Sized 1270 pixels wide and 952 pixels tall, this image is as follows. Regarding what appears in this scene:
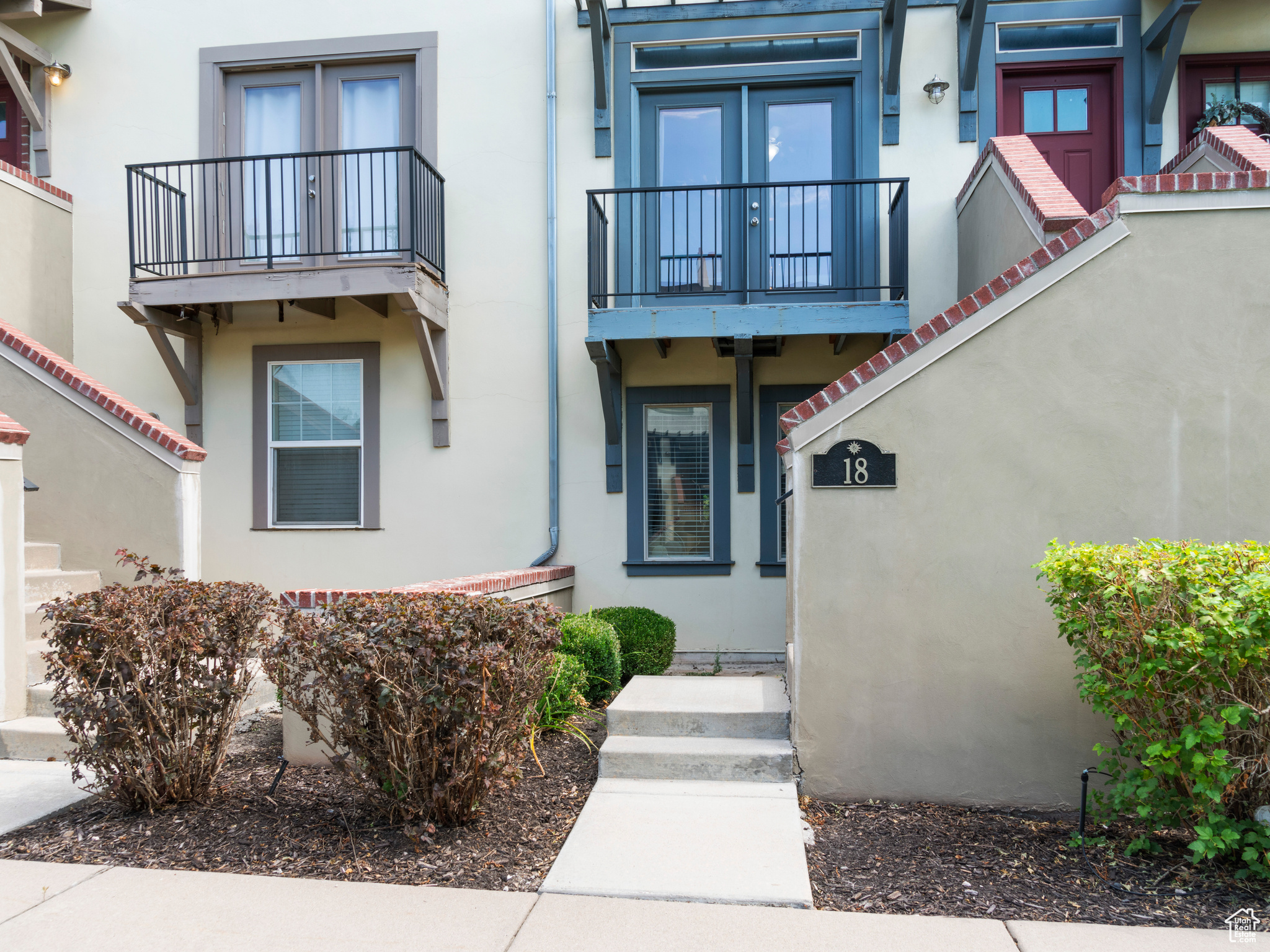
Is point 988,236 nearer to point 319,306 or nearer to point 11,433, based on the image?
point 319,306

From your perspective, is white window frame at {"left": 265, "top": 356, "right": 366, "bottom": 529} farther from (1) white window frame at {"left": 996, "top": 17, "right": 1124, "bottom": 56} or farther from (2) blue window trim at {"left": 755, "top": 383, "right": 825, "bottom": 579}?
(1) white window frame at {"left": 996, "top": 17, "right": 1124, "bottom": 56}

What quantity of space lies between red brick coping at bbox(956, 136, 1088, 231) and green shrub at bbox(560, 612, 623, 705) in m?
3.98

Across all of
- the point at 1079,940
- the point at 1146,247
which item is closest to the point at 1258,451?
the point at 1146,247

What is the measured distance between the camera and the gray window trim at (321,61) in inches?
332

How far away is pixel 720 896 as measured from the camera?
3531 millimetres

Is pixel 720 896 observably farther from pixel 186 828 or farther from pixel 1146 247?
pixel 1146 247

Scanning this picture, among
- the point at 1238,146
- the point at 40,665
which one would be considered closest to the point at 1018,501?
the point at 1238,146

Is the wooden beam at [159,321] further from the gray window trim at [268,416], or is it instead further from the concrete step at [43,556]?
the concrete step at [43,556]

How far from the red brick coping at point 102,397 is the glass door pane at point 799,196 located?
517cm

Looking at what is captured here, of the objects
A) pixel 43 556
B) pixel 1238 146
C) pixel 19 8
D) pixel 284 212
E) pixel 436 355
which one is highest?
pixel 19 8

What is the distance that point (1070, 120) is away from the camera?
8094 millimetres

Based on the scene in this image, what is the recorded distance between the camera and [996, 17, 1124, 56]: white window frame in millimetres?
7871

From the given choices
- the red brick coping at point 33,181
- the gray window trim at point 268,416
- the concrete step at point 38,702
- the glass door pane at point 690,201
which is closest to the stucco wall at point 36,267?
the red brick coping at point 33,181

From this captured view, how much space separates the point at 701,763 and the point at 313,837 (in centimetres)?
202
